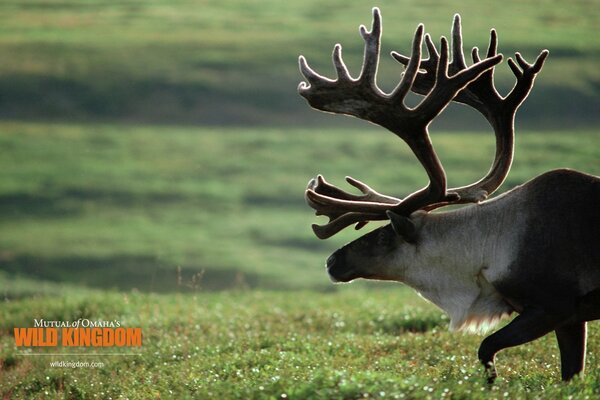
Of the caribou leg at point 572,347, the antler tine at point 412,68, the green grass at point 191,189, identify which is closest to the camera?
the antler tine at point 412,68

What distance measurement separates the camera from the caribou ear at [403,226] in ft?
27.1

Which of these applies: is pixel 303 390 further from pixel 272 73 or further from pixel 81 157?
pixel 272 73

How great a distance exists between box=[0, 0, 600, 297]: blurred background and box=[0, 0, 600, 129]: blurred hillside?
123 millimetres

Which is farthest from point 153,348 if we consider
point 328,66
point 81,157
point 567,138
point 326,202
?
point 328,66

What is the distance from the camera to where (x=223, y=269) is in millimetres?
26734

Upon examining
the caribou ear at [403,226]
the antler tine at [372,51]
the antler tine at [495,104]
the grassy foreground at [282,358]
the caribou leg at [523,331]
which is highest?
the antler tine at [372,51]

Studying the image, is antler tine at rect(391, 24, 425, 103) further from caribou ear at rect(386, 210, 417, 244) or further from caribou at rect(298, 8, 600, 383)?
caribou ear at rect(386, 210, 417, 244)

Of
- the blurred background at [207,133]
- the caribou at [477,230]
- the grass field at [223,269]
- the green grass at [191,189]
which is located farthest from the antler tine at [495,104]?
the green grass at [191,189]

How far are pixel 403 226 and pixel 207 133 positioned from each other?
111ft

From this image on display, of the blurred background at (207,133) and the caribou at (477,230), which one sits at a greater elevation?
the caribou at (477,230)

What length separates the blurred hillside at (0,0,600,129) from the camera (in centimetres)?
4409

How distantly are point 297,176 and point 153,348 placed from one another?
26087mm

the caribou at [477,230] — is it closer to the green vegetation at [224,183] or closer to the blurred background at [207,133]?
the green vegetation at [224,183]

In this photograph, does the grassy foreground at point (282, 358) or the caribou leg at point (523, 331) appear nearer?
the grassy foreground at point (282, 358)
